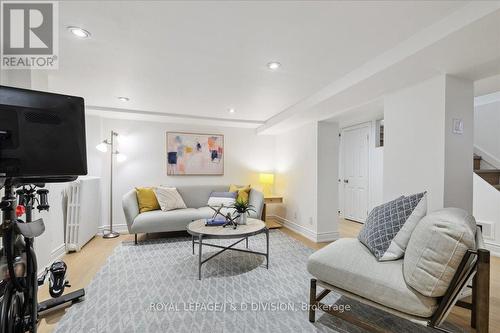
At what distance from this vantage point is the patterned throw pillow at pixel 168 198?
369cm

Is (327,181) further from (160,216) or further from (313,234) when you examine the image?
(160,216)

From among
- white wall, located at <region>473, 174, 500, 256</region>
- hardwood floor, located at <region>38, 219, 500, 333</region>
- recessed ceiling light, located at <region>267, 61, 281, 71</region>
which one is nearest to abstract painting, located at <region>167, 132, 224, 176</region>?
hardwood floor, located at <region>38, 219, 500, 333</region>

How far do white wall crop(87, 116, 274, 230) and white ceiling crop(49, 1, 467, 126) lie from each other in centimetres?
122

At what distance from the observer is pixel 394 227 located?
5.45 feet

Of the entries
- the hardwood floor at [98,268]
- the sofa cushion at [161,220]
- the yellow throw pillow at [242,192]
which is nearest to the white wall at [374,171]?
the hardwood floor at [98,268]

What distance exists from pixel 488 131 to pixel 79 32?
5.64 meters

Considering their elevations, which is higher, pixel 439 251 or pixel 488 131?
pixel 488 131

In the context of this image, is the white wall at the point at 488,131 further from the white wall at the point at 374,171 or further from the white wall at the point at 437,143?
the white wall at the point at 437,143

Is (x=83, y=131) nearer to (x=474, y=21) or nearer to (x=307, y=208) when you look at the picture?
(x=474, y=21)

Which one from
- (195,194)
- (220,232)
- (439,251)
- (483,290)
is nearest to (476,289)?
(483,290)

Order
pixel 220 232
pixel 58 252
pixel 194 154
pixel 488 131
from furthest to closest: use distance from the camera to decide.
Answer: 1. pixel 194 154
2. pixel 488 131
3. pixel 58 252
4. pixel 220 232

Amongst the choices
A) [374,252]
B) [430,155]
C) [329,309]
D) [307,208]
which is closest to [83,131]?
[329,309]

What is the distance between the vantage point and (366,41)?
1.68m

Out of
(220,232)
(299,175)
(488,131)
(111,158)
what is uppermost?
(488,131)
